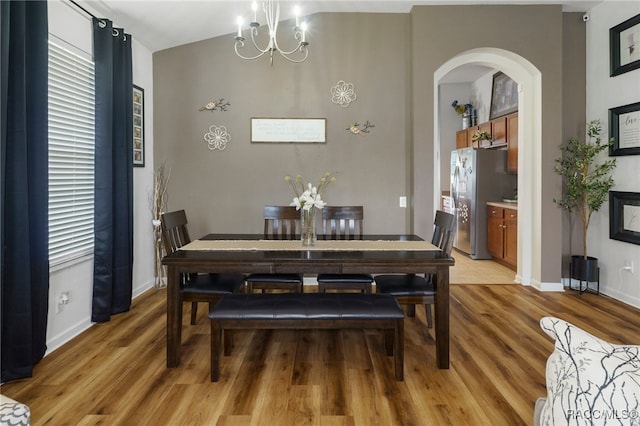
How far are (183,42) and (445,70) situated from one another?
2843 millimetres

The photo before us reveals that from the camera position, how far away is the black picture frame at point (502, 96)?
590 centimetres

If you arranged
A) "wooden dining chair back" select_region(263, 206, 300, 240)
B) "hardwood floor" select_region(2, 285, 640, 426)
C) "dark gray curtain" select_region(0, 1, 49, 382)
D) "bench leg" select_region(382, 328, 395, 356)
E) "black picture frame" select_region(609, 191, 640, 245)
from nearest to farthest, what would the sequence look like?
1. "hardwood floor" select_region(2, 285, 640, 426)
2. "dark gray curtain" select_region(0, 1, 49, 382)
3. "bench leg" select_region(382, 328, 395, 356)
4. "wooden dining chair back" select_region(263, 206, 300, 240)
5. "black picture frame" select_region(609, 191, 640, 245)

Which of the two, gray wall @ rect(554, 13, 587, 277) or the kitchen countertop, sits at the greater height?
gray wall @ rect(554, 13, 587, 277)

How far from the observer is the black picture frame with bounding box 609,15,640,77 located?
12.4 ft

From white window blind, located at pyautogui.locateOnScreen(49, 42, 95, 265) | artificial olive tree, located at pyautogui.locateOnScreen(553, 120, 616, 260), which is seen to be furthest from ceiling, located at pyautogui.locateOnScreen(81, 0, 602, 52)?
artificial olive tree, located at pyautogui.locateOnScreen(553, 120, 616, 260)

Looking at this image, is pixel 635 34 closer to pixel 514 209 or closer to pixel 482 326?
pixel 514 209

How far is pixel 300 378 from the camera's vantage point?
2459 mm

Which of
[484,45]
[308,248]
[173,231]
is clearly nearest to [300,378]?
[308,248]

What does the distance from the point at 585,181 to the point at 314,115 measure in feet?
9.31

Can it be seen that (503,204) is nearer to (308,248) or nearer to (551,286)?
(551,286)

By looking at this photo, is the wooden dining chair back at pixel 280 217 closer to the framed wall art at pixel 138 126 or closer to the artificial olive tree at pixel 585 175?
the framed wall art at pixel 138 126

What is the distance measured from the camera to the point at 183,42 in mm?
4414

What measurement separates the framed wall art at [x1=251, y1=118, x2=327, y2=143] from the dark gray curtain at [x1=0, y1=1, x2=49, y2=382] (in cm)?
222

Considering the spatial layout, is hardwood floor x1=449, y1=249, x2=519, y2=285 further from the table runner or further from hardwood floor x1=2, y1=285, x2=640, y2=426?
the table runner
